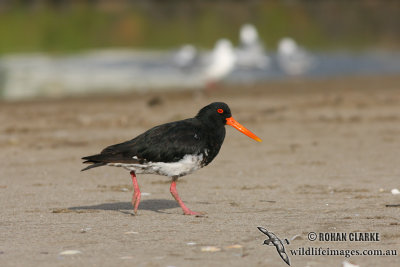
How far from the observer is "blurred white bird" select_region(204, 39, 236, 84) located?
21203mm

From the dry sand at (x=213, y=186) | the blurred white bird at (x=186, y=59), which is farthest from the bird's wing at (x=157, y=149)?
the blurred white bird at (x=186, y=59)

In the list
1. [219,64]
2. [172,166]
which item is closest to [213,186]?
[172,166]

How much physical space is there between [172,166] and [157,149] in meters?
0.22

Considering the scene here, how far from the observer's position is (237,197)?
8320mm

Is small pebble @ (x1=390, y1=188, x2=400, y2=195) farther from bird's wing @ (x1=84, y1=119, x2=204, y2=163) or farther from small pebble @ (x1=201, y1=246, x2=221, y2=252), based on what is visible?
small pebble @ (x1=201, y1=246, x2=221, y2=252)

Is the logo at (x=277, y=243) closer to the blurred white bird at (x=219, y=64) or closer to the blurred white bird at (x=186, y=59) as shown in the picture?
the blurred white bird at (x=219, y=64)

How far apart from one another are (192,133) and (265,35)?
29.5 metres

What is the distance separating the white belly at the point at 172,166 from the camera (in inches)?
294

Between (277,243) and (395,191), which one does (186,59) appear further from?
(277,243)

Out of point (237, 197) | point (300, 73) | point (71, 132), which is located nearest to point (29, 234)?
point (237, 197)

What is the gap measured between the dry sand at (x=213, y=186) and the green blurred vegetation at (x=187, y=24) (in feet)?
50.4

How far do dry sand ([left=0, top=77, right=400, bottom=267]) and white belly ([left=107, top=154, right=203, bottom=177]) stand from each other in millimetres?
428

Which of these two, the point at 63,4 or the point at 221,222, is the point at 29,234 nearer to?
the point at 221,222

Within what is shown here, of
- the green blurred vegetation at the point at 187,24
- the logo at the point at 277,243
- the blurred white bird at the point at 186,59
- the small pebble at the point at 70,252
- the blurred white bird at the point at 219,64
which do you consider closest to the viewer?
the logo at the point at 277,243
